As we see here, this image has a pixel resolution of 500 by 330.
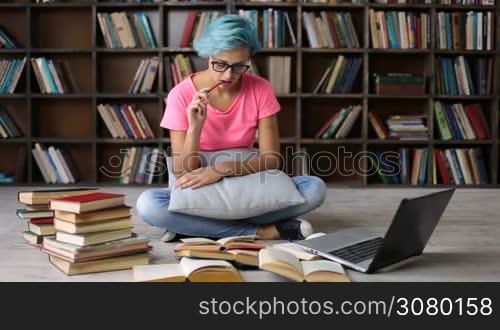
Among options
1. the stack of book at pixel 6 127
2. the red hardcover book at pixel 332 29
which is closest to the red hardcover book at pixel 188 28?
the red hardcover book at pixel 332 29

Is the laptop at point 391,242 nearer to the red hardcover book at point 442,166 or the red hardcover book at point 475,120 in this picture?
the red hardcover book at point 442,166

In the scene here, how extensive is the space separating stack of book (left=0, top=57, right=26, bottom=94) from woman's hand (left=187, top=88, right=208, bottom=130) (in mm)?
2510

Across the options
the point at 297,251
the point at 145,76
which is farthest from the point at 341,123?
the point at 297,251

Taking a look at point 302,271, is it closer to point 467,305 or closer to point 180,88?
point 467,305

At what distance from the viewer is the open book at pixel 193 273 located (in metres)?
2.12

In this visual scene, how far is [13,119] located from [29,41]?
0.61 meters

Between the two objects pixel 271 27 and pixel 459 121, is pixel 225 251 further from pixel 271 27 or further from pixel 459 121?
pixel 459 121

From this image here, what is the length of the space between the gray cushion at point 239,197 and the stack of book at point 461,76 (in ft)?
8.10

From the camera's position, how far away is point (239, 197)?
2871 millimetres

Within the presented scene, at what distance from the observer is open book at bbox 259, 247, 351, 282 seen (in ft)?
7.20

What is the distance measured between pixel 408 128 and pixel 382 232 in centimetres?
190

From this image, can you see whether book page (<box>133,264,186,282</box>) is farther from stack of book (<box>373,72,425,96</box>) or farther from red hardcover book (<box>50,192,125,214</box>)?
stack of book (<box>373,72,425,96</box>)

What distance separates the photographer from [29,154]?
4988 millimetres

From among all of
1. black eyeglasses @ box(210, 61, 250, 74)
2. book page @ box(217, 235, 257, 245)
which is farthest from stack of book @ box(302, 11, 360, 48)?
book page @ box(217, 235, 257, 245)
